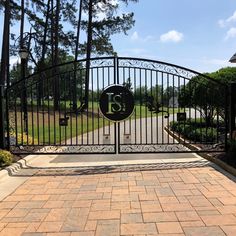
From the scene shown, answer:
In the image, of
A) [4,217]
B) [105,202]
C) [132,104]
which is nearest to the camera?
[4,217]

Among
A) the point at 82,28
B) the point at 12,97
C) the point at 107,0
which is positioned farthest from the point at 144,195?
the point at 82,28

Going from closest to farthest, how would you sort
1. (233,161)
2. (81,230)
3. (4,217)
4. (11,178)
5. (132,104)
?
(81,230)
(4,217)
(11,178)
(233,161)
(132,104)

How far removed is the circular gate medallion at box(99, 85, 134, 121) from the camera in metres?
10.6

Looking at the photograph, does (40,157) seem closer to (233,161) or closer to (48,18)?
(233,161)

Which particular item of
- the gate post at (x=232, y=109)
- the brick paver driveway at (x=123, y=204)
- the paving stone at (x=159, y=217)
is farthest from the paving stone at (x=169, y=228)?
the gate post at (x=232, y=109)

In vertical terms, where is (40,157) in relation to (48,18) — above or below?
below

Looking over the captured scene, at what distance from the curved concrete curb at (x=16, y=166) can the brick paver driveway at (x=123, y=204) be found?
1.99 feet

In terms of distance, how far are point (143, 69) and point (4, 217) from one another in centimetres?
637

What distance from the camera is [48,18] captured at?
38.8 m

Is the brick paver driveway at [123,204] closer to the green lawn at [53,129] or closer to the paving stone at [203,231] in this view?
the paving stone at [203,231]

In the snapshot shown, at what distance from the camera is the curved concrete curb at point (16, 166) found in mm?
8562

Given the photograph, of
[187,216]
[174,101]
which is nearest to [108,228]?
[187,216]

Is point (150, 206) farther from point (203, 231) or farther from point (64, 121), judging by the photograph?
point (64, 121)

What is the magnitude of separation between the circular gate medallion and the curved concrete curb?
7.65 ft
